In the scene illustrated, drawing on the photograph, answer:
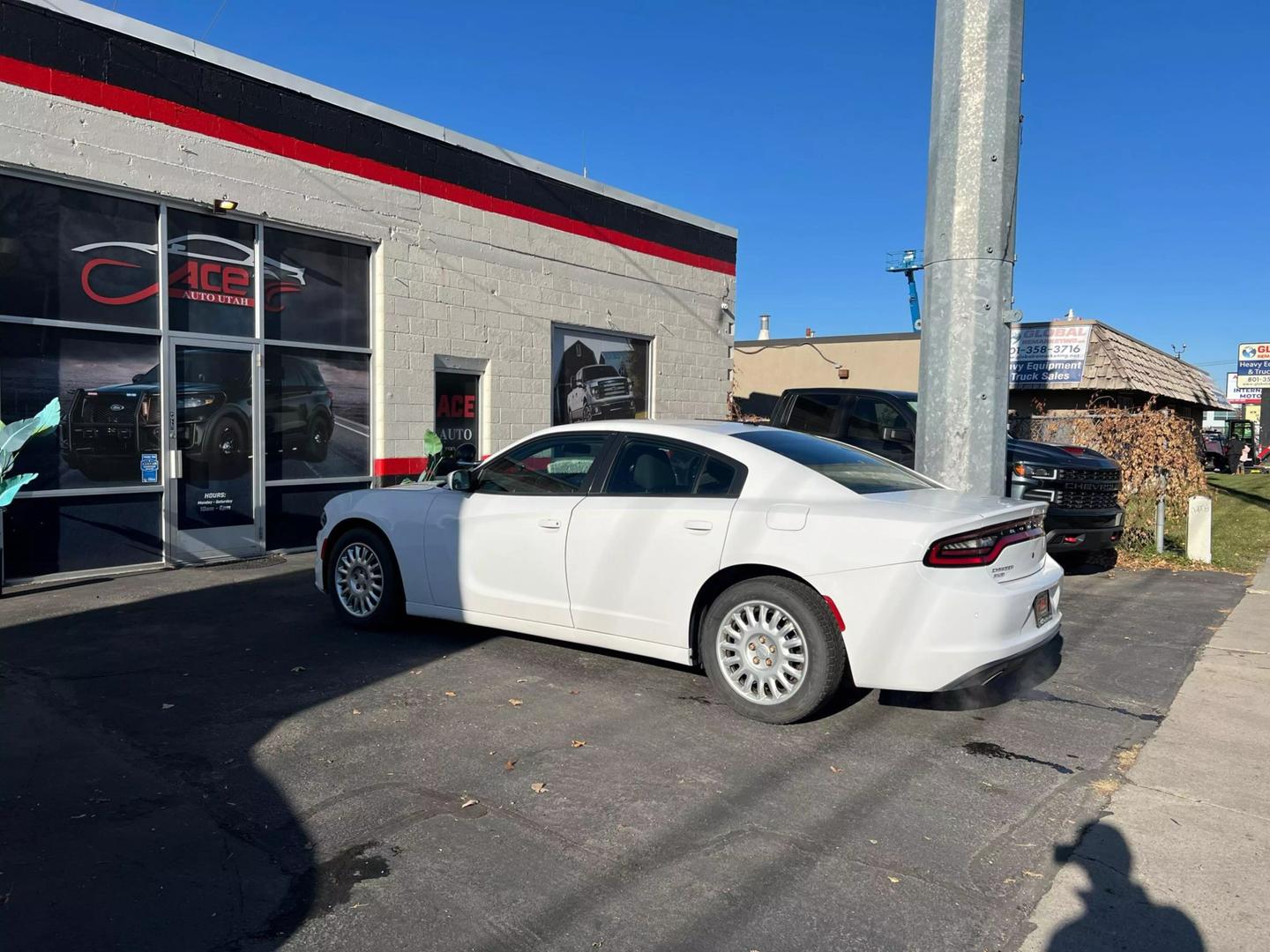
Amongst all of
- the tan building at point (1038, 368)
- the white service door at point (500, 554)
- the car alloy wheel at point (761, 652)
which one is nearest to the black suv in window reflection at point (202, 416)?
the white service door at point (500, 554)

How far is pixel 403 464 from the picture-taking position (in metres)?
11.5

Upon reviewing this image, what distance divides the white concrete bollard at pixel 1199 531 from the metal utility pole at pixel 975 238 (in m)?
4.85

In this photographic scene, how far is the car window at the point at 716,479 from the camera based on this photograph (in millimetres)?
5176

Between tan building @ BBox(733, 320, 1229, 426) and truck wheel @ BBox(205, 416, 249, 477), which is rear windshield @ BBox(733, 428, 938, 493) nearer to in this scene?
truck wheel @ BBox(205, 416, 249, 477)

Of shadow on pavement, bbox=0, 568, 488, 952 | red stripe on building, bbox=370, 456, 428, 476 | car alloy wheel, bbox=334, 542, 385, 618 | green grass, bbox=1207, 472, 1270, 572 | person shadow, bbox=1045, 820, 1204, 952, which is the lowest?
shadow on pavement, bbox=0, 568, 488, 952

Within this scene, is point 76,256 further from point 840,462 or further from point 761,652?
point 761,652

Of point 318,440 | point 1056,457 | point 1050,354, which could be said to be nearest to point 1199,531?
point 1056,457

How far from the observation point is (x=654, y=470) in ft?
18.1

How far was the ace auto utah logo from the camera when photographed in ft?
28.9

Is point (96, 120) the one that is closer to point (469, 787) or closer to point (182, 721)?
point (182, 721)

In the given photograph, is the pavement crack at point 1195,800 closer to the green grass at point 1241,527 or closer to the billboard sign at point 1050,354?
the green grass at point 1241,527

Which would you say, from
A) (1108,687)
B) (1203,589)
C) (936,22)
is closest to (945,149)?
(936,22)

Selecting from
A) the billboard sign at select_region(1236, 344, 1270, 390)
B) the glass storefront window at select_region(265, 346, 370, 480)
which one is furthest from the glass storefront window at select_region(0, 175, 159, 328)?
the billboard sign at select_region(1236, 344, 1270, 390)

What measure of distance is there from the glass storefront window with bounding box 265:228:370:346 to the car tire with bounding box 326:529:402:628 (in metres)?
4.34
